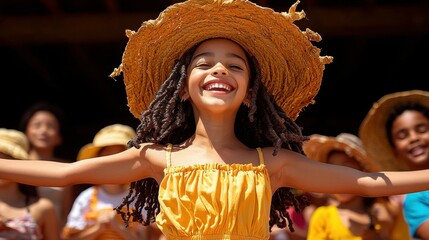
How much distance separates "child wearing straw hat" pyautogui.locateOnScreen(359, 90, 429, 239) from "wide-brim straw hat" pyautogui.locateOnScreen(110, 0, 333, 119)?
1.23 m

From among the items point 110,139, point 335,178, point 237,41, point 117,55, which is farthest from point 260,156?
point 117,55

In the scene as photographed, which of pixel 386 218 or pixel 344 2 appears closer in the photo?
pixel 386 218

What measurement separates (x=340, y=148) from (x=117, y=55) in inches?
140

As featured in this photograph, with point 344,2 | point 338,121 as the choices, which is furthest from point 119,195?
point 338,121

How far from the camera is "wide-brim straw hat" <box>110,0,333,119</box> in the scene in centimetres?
370

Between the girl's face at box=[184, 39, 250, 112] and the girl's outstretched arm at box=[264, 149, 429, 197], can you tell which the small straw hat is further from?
the girl's outstretched arm at box=[264, 149, 429, 197]

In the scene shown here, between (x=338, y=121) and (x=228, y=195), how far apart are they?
6474 mm

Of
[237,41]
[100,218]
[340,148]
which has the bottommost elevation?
[100,218]

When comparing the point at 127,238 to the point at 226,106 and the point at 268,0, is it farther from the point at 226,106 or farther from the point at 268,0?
the point at 268,0

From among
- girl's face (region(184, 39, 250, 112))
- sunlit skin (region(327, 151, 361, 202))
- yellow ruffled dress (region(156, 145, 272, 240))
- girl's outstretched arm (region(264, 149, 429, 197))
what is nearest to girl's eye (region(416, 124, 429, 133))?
sunlit skin (region(327, 151, 361, 202))

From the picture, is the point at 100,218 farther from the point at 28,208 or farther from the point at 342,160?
the point at 342,160

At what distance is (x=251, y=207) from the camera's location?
350cm

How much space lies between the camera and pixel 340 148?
5.79 m

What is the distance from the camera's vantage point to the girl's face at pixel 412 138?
16.8 ft
